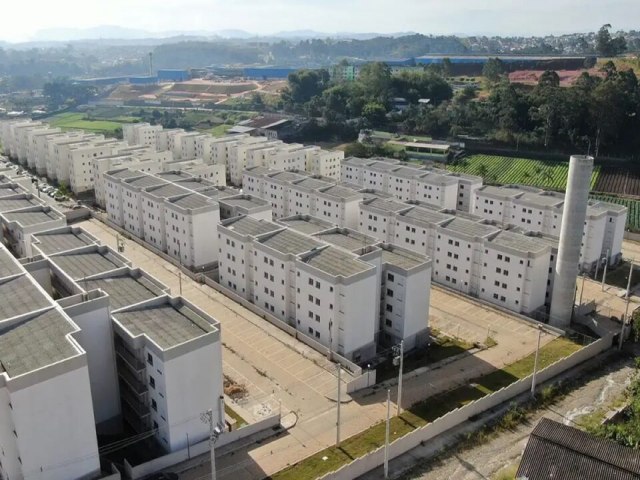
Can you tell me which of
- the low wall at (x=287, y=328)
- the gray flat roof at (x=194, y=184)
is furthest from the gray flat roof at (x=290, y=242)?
the gray flat roof at (x=194, y=184)

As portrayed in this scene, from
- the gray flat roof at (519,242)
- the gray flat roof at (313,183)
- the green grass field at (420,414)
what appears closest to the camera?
the green grass field at (420,414)

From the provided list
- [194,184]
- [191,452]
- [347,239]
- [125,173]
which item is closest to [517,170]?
[194,184]

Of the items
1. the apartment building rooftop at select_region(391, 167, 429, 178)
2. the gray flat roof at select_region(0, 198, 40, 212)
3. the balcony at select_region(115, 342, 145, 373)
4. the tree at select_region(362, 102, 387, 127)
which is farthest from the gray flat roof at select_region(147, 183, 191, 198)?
the tree at select_region(362, 102, 387, 127)

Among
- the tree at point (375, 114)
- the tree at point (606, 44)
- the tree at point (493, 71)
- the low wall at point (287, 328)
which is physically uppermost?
the tree at point (606, 44)

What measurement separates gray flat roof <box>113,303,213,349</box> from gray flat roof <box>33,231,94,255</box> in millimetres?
11920

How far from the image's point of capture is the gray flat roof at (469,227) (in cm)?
5069

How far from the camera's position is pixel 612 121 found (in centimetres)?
9731

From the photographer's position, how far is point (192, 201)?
5603 centimetres

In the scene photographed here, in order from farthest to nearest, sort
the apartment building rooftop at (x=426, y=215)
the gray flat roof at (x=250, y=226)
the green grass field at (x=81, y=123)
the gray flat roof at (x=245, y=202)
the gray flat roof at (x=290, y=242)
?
the green grass field at (x=81, y=123) < the gray flat roof at (x=245, y=202) < the apartment building rooftop at (x=426, y=215) < the gray flat roof at (x=250, y=226) < the gray flat roof at (x=290, y=242)

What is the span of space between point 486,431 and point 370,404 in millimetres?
6914

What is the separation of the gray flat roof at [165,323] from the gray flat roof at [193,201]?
22467 millimetres

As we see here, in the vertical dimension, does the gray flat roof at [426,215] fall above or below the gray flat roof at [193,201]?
below

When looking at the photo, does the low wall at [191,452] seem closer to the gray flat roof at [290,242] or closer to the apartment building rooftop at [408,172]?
the gray flat roof at [290,242]

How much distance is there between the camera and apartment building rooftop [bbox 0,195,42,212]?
50.7m
